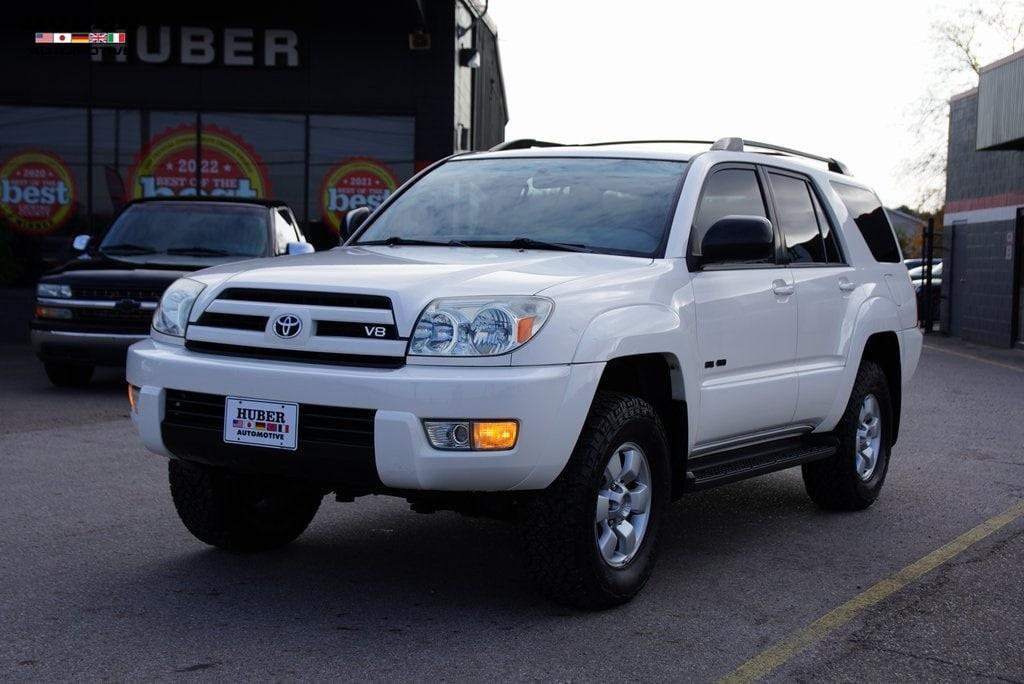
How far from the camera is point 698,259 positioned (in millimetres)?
5809

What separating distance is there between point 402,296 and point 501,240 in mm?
1162

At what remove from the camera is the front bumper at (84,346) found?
11969mm

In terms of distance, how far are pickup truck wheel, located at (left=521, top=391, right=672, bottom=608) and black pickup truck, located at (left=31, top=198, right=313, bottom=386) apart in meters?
7.32

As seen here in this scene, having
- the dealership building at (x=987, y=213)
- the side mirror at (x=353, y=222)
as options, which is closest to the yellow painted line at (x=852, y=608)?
the side mirror at (x=353, y=222)

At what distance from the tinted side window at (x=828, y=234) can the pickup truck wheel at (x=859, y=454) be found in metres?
0.64

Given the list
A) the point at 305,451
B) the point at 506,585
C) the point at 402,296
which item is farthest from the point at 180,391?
the point at 506,585

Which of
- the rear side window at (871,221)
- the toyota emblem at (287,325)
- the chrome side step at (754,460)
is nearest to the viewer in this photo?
the toyota emblem at (287,325)

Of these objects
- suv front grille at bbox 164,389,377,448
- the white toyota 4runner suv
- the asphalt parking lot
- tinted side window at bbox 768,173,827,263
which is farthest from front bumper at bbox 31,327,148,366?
suv front grille at bbox 164,389,377,448

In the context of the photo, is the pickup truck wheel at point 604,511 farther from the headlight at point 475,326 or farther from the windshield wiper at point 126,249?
the windshield wiper at point 126,249

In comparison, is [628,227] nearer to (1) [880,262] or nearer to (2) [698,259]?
(2) [698,259]

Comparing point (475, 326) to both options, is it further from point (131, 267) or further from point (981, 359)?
point (981, 359)

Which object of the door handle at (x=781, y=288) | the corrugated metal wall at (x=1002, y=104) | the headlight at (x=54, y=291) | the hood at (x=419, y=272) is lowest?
the headlight at (x=54, y=291)

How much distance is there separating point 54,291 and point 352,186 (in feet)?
29.8

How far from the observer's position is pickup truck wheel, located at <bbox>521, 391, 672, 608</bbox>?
4930 mm
